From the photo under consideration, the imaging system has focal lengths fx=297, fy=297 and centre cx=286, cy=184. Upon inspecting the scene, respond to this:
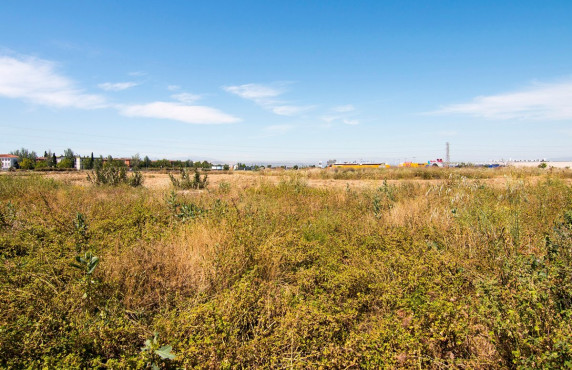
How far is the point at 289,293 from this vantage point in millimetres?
3242

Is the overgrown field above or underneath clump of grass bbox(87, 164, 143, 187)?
underneath

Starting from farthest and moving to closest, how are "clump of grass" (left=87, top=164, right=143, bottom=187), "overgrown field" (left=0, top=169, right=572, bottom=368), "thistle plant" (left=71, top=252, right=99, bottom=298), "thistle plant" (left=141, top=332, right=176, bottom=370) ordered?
"clump of grass" (left=87, top=164, right=143, bottom=187) < "thistle plant" (left=71, top=252, right=99, bottom=298) < "overgrown field" (left=0, top=169, right=572, bottom=368) < "thistle plant" (left=141, top=332, right=176, bottom=370)

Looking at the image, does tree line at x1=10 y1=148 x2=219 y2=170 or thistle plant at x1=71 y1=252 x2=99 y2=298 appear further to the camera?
tree line at x1=10 y1=148 x2=219 y2=170

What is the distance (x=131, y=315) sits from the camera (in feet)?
10.2

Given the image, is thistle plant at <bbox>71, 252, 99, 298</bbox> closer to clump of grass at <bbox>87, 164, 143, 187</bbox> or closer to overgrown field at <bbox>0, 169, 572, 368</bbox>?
overgrown field at <bbox>0, 169, 572, 368</bbox>

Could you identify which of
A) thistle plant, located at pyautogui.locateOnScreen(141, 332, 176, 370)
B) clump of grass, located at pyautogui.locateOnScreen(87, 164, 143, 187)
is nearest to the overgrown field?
thistle plant, located at pyautogui.locateOnScreen(141, 332, 176, 370)

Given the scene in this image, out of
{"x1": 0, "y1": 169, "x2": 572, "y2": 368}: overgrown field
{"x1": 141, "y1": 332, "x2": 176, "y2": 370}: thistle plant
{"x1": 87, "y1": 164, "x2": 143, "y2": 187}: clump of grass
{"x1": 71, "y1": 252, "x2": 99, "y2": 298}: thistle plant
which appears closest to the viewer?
{"x1": 141, "y1": 332, "x2": 176, "y2": 370}: thistle plant

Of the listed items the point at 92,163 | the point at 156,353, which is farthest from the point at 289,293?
the point at 92,163

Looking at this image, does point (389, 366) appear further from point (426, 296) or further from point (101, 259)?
point (101, 259)

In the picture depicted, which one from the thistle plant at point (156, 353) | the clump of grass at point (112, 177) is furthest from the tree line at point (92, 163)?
the thistle plant at point (156, 353)

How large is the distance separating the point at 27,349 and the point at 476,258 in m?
4.78

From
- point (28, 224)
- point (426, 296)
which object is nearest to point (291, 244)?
point (426, 296)

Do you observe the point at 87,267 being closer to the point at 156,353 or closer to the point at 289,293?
the point at 156,353

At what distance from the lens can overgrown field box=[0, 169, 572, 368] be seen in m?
2.29
